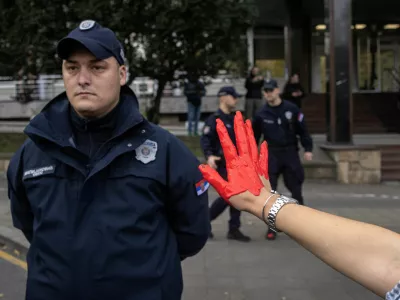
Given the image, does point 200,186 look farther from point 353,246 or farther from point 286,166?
point 286,166

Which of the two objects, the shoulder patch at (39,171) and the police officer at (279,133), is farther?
the police officer at (279,133)

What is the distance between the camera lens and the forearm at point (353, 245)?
131cm

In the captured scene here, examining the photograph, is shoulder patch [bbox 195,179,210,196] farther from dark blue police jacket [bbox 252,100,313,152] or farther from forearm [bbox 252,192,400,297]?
dark blue police jacket [bbox 252,100,313,152]

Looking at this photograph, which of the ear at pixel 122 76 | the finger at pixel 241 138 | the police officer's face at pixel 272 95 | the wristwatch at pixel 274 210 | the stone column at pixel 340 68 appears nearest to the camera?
the wristwatch at pixel 274 210

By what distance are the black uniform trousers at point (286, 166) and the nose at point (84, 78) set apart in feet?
15.2

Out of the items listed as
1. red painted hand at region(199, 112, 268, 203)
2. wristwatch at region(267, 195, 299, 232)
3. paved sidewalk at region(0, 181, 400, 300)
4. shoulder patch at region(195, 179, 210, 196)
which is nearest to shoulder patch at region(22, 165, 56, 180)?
shoulder patch at region(195, 179, 210, 196)

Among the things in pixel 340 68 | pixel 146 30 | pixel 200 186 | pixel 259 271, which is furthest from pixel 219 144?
pixel 146 30

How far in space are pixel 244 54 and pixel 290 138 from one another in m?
6.71

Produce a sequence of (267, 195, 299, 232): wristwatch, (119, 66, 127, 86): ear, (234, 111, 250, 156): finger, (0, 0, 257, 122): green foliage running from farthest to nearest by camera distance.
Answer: (0, 0, 257, 122): green foliage, (119, 66, 127, 86): ear, (234, 111, 250, 156): finger, (267, 195, 299, 232): wristwatch

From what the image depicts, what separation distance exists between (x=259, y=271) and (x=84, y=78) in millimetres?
3662

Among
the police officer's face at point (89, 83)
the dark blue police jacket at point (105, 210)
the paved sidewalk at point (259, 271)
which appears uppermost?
the police officer's face at point (89, 83)

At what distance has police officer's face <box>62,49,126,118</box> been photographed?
2.19 metres

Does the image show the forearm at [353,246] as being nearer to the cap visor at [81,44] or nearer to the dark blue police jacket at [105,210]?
the dark blue police jacket at [105,210]

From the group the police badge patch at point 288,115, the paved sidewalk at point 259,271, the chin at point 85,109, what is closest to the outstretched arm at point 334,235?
the chin at point 85,109
